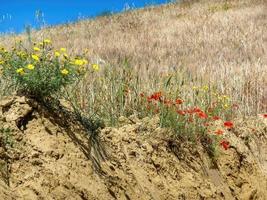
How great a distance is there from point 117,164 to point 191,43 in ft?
27.7

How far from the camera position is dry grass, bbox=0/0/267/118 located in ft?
25.8

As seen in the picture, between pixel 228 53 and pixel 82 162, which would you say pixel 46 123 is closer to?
pixel 82 162

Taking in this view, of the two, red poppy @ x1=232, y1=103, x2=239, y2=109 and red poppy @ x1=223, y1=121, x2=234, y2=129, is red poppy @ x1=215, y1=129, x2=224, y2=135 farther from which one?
red poppy @ x1=232, y1=103, x2=239, y2=109

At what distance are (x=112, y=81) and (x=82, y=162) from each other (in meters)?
2.00

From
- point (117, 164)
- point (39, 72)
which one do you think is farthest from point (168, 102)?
point (39, 72)

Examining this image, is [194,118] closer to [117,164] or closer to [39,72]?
[117,164]

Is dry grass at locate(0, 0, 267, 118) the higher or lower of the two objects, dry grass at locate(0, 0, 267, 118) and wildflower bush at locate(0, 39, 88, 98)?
the higher

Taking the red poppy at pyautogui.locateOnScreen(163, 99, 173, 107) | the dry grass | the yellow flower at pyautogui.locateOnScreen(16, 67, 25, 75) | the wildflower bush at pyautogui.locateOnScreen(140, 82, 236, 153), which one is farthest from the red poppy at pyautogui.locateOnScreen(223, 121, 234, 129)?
the yellow flower at pyautogui.locateOnScreen(16, 67, 25, 75)

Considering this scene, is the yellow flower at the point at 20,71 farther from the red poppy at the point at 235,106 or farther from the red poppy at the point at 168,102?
the red poppy at the point at 235,106

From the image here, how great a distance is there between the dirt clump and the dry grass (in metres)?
0.91

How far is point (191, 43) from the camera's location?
12.7m

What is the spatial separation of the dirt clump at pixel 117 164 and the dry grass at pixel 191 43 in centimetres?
91

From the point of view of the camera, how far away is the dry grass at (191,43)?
25.8 feet

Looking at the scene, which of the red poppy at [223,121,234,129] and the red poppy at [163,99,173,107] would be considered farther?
the red poppy at [223,121,234,129]
